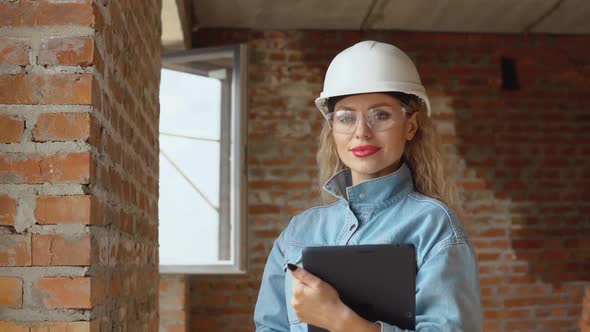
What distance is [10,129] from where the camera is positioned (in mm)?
1559

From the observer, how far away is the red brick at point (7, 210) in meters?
1.54

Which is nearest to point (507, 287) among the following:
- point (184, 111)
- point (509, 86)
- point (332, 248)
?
point (509, 86)

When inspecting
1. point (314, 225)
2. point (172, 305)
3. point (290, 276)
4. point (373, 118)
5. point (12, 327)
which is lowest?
point (172, 305)

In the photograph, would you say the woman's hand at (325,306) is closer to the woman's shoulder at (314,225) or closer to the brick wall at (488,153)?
the woman's shoulder at (314,225)

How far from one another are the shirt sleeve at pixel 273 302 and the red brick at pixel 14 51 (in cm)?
68

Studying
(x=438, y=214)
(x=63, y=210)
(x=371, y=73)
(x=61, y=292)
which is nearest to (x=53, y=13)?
(x=63, y=210)

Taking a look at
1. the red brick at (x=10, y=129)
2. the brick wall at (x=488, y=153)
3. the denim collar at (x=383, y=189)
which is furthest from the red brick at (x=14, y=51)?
the brick wall at (x=488, y=153)

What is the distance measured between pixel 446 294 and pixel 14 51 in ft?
3.38

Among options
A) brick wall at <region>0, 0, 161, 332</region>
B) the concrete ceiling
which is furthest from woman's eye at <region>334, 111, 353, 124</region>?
the concrete ceiling

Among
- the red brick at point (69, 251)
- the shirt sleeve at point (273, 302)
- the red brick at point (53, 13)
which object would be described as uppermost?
the red brick at point (53, 13)

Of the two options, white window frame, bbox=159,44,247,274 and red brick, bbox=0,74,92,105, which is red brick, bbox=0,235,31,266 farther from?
white window frame, bbox=159,44,247,274

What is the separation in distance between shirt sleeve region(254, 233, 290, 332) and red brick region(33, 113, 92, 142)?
483 mm

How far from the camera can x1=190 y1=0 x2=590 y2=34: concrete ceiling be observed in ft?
15.5

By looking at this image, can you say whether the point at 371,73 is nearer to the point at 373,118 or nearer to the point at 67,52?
the point at 373,118
